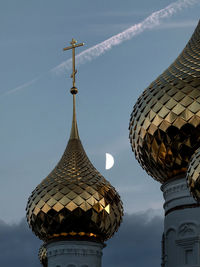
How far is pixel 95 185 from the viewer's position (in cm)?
1636

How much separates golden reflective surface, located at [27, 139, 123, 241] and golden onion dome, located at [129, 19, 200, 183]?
1.60 metres

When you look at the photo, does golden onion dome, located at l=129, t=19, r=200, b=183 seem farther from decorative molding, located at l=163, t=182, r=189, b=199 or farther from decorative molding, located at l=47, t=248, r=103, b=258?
decorative molding, located at l=47, t=248, r=103, b=258

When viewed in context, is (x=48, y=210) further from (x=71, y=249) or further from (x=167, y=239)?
(x=167, y=239)

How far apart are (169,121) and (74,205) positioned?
3.23 m

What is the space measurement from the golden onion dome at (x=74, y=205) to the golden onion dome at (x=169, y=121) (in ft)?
5.24

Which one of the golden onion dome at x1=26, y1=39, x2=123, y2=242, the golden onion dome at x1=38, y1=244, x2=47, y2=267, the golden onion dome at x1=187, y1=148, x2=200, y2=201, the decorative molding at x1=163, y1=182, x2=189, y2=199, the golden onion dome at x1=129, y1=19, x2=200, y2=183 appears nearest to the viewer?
the golden onion dome at x1=187, y1=148, x2=200, y2=201

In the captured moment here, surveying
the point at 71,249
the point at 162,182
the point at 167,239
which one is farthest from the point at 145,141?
the point at 71,249

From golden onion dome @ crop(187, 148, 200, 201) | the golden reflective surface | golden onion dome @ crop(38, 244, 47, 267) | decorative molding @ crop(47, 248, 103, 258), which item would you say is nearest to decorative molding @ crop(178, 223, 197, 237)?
golden onion dome @ crop(187, 148, 200, 201)

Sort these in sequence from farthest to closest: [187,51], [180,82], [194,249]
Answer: [187,51] < [180,82] < [194,249]

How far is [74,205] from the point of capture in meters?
15.9

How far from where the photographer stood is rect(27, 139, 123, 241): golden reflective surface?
15.9 m

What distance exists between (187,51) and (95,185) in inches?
148

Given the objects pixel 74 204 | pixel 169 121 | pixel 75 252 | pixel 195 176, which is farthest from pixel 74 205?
pixel 195 176

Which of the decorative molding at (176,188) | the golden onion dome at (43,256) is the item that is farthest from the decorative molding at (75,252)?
the golden onion dome at (43,256)
